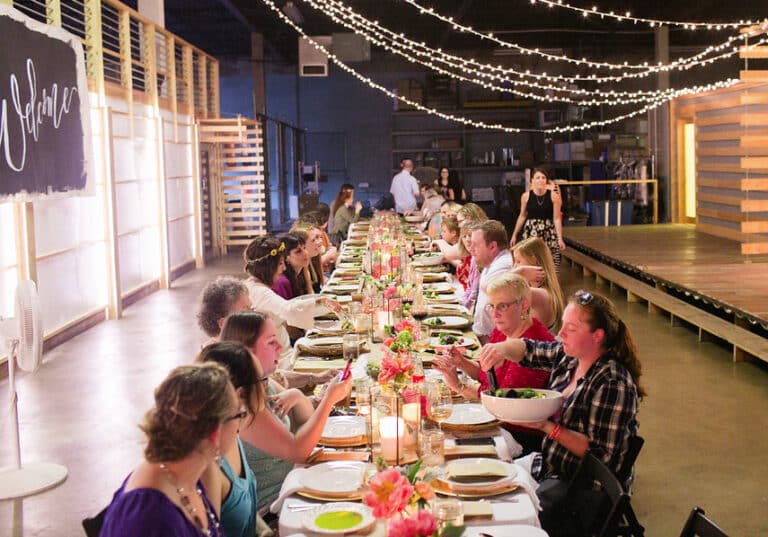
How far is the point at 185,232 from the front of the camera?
48.6 feet

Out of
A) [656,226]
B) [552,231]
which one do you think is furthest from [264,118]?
[552,231]

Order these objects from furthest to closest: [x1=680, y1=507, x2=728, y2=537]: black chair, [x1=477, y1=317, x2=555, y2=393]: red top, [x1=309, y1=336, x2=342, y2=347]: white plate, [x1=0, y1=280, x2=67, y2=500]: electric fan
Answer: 1. [x1=309, y1=336, x2=342, y2=347]: white plate
2. [x1=0, y1=280, x2=67, y2=500]: electric fan
3. [x1=477, y1=317, x2=555, y2=393]: red top
4. [x1=680, y1=507, x2=728, y2=537]: black chair

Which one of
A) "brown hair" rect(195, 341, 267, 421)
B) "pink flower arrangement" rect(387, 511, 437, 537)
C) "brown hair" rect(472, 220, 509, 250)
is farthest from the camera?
"brown hair" rect(472, 220, 509, 250)

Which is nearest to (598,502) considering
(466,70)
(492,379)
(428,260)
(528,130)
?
(492,379)

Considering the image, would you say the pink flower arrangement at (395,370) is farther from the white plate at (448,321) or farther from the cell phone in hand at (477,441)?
the white plate at (448,321)

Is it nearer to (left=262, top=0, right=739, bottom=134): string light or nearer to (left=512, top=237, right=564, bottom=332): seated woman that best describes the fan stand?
(left=512, top=237, right=564, bottom=332): seated woman

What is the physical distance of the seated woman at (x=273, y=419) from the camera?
3.06 meters

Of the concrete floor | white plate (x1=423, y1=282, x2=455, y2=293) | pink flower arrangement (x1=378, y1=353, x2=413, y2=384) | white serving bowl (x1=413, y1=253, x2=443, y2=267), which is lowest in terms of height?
the concrete floor

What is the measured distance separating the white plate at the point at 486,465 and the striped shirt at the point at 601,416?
29 centimetres

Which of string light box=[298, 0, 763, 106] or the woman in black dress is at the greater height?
string light box=[298, 0, 763, 106]

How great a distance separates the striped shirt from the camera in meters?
3.21

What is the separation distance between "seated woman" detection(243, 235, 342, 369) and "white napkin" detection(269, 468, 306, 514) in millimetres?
1977

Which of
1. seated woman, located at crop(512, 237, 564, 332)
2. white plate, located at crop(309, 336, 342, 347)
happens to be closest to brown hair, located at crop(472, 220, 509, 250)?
seated woman, located at crop(512, 237, 564, 332)

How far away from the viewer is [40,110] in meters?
7.86
